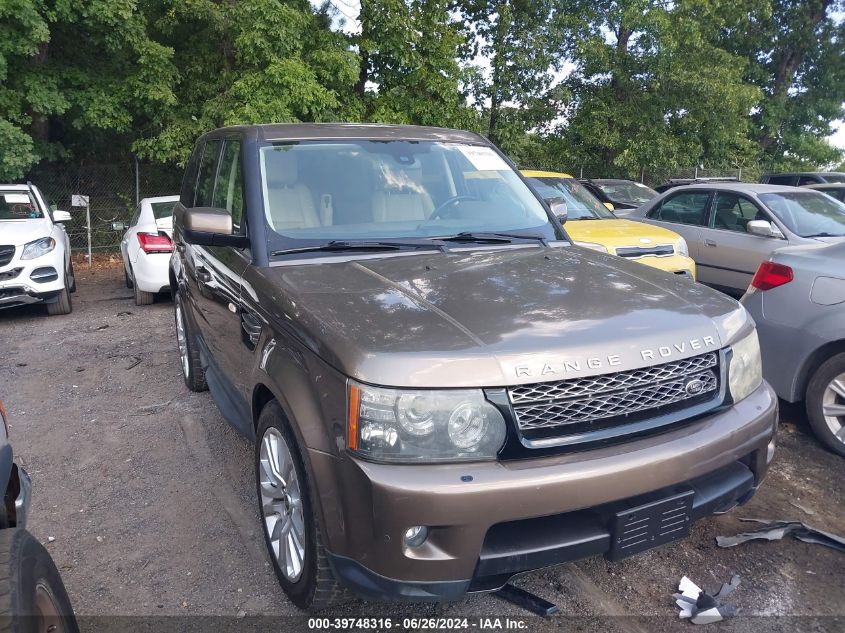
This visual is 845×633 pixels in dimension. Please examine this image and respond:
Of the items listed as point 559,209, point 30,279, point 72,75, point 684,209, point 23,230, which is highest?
point 72,75

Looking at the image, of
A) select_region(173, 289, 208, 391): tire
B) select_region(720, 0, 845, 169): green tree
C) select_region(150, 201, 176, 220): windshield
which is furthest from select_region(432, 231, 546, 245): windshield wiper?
select_region(720, 0, 845, 169): green tree

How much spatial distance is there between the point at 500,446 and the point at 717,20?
2331 cm

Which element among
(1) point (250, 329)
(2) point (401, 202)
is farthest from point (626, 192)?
(1) point (250, 329)

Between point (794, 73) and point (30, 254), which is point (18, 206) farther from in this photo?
point (794, 73)

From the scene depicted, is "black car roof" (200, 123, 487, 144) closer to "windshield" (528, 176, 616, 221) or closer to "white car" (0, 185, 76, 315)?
"windshield" (528, 176, 616, 221)

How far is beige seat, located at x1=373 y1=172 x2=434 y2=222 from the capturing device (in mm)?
3658

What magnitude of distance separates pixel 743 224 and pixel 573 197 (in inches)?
84.6

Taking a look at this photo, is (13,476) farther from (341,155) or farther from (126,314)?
(126,314)

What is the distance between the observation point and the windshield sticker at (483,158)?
419cm

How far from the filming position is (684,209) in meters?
9.14

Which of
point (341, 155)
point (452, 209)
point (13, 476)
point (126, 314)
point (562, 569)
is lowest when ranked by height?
point (126, 314)

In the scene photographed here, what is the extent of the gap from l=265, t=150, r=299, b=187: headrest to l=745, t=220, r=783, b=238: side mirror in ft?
18.8

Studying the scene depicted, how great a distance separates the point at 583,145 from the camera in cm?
2269

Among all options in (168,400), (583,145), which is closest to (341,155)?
(168,400)
